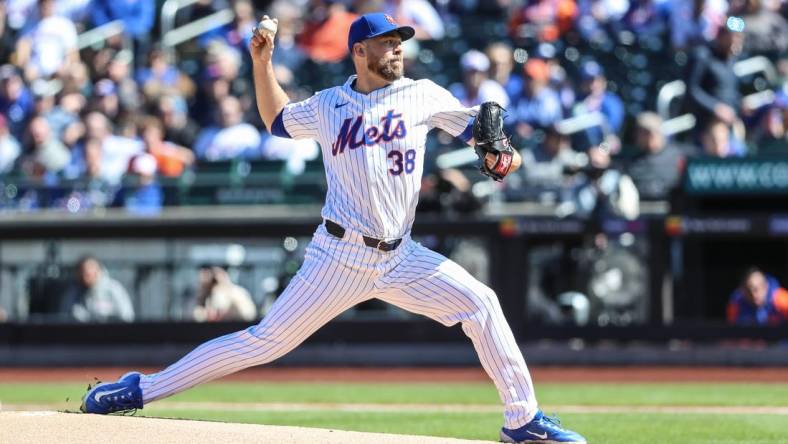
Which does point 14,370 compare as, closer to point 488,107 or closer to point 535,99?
point 535,99

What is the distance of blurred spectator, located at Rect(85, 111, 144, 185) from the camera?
546 inches

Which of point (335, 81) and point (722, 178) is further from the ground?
point (335, 81)

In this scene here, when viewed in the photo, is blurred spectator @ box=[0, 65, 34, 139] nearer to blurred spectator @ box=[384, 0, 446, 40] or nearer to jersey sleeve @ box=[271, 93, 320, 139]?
blurred spectator @ box=[384, 0, 446, 40]

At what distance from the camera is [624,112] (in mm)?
14039

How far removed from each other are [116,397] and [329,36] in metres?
9.63

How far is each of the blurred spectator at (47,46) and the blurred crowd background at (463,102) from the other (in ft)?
0.09

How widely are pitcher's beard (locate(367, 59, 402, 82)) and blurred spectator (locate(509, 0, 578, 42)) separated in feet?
30.2

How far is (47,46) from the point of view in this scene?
1603 cm

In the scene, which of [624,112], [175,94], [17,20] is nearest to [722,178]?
[624,112]

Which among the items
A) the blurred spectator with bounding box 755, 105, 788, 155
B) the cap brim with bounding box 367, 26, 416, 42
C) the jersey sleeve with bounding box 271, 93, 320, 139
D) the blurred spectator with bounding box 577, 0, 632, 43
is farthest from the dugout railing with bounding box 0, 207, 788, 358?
the cap brim with bounding box 367, 26, 416, 42

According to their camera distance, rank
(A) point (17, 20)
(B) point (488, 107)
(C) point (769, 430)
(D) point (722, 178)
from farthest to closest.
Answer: (A) point (17, 20)
(D) point (722, 178)
(C) point (769, 430)
(B) point (488, 107)

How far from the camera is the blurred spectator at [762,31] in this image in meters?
14.1

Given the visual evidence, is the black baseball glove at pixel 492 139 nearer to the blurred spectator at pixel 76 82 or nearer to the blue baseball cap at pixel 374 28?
the blue baseball cap at pixel 374 28

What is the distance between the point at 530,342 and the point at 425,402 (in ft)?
9.65
